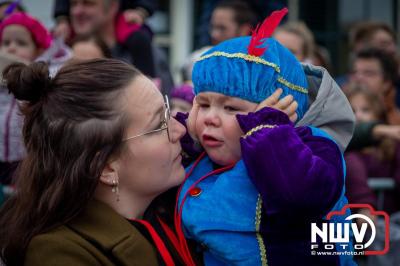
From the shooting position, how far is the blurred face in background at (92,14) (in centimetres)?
454

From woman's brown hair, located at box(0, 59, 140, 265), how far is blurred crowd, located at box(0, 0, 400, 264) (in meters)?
1.38

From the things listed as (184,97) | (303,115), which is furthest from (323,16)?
(303,115)

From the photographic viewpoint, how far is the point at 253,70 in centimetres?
234

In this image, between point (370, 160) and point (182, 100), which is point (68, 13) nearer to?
point (182, 100)

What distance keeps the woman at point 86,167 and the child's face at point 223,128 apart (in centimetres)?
13

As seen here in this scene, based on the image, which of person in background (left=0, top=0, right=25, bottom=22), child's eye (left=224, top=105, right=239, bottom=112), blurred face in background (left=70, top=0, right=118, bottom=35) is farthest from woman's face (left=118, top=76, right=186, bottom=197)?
person in background (left=0, top=0, right=25, bottom=22)

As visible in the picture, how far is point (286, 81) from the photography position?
7.85ft

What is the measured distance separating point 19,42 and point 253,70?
2642 millimetres

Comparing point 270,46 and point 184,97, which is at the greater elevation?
point 270,46

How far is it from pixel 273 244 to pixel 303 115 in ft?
1.65

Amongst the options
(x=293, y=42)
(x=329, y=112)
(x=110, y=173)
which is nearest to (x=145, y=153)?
(x=110, y=173)

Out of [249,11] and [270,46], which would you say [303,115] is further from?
[249,11]

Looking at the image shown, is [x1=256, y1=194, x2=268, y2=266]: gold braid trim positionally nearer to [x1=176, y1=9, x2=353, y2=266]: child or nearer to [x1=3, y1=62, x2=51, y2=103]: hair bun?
[x1=176, y1=9, x2=353, y2=266]: child

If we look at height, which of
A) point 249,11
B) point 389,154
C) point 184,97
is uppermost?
point 249,11
